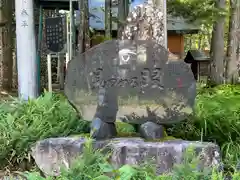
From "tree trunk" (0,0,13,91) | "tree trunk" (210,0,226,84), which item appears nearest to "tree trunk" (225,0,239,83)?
"tree trunk" (210,0,226,84)

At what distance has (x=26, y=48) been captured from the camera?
770 cm

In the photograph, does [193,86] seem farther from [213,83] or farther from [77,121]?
[213,83]

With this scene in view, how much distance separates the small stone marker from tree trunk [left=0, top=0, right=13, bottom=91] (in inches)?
376

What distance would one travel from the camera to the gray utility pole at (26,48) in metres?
7.67

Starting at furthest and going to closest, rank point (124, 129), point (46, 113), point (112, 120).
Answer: point (46, 113) < point (124, 129) < point (112, 120)

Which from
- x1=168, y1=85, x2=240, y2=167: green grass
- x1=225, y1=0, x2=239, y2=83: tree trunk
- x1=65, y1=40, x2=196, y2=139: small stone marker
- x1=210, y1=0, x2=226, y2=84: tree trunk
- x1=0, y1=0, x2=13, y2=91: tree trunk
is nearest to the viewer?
x1=65, y1=40, x2=196, y2=139: small stone marker

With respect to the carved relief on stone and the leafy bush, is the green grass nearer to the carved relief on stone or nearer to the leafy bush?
the carved relief on stone

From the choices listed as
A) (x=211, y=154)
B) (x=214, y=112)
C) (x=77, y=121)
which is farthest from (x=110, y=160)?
(x=214, y=112)

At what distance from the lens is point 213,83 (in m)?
14.0

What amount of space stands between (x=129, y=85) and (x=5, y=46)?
10189 millimetres

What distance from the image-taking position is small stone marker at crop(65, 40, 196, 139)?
4.85 m

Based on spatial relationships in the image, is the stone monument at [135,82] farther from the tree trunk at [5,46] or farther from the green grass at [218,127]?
the tree trunk at [5,46]

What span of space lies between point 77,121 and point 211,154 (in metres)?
2.24

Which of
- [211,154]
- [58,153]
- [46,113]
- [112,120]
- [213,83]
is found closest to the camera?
[211,154]
